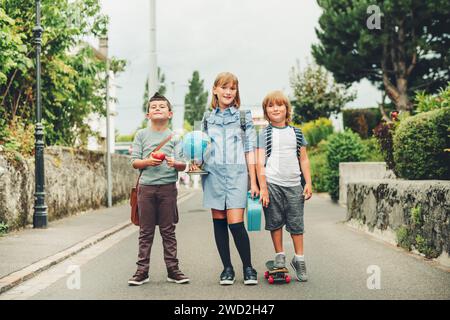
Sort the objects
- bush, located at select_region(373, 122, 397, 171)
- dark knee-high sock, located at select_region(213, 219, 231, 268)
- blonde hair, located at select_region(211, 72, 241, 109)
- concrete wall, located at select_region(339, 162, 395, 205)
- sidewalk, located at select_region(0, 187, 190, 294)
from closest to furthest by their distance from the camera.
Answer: blonde hair, located at select_region(211, 72, 241, 109) → dark knee-high sock, located at select_region(213, 219, 231, 268) → sidewalk, located at select_region(0, 187, 190, 294) → bush, located at select_region(373, 122, 397, 171) → concrete wall, located at select_region(339, 162, 395, 205)

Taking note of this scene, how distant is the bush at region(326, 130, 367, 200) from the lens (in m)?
19.9

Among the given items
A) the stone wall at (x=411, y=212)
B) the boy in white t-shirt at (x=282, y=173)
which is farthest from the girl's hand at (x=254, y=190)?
the stone wall at (x=411, y=212)

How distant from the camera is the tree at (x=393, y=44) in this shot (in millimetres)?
28516

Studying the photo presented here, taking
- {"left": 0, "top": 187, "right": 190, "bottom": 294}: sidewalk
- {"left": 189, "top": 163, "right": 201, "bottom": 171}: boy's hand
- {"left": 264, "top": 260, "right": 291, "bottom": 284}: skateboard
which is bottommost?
{"left": 0, "top": 187, "right": 190, "bottom": 294}: sidewalk

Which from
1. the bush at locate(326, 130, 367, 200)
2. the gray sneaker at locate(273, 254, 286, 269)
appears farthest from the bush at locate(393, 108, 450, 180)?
the bush at locate(326, 130, 367, 200)

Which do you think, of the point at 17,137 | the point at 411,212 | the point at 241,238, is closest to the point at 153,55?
the point at 17,137

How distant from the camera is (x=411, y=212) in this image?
8.25 m

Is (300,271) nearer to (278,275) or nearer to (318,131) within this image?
(278,275)

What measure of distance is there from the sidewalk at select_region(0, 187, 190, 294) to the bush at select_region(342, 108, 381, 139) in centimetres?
1720

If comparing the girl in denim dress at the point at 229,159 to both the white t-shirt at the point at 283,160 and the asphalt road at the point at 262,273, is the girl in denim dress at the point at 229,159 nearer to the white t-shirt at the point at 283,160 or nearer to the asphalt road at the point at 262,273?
the white t-shirt at the point at 283,160

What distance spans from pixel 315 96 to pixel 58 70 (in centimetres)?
2161

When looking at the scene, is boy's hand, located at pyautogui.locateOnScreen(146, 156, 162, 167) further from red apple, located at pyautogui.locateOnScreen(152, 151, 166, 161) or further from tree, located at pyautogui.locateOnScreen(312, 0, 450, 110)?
Answer: tree, located at pyautogui.locateOnScreen(312, 0, 450, 110)
